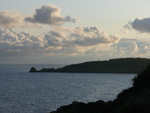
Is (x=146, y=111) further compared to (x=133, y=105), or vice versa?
(x=133, y=105)

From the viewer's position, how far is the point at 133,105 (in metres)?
23.8

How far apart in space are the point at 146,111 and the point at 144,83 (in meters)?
14.8

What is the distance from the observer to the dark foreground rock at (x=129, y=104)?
2364 centimetres

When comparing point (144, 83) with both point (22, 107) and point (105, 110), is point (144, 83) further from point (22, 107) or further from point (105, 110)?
point (22, 107)

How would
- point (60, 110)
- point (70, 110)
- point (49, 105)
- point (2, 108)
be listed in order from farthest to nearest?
1. point (49, 105)
2. point (2, 108)
3. point (60, 110)
4. point (70, 110)

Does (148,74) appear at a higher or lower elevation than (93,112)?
higher

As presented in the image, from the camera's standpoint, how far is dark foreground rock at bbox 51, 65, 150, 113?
931 inches

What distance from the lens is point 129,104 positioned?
995 inches

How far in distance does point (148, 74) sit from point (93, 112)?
425 inches

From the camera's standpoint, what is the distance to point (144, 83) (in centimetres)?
3662

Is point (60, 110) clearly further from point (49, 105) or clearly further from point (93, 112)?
point (49, 105)

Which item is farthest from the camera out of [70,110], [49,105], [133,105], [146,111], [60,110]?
[49,105]

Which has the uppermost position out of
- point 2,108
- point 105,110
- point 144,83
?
point 144,83

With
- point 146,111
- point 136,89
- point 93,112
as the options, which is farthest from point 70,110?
point 146,111
